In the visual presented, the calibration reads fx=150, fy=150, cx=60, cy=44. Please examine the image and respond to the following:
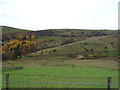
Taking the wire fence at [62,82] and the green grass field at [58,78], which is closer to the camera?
the wire fence at [62,82]

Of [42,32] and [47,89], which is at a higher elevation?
[42,32]

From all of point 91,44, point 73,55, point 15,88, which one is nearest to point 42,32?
point 91,44

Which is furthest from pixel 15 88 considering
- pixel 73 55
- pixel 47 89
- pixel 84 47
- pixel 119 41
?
pixel 119 41

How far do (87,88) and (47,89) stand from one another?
3.20 m

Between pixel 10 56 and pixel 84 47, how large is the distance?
36.3 metres

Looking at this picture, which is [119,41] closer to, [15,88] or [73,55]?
[73,55]

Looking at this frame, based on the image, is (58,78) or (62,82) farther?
(58,78)

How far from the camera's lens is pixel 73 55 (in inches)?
2456

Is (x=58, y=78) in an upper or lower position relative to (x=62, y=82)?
lower

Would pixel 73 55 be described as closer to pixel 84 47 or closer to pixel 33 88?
pixel 84 47

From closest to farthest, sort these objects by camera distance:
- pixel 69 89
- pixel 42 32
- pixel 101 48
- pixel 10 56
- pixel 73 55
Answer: pixel 69 89 < pixel 73 55 < pixel 10 56 < pixel 101 48 < pixel 42 32

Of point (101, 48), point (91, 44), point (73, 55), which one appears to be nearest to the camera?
point (73, 55)

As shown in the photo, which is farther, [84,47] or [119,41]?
[119,41]

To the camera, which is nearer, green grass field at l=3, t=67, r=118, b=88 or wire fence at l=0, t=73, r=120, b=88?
wire fence at l=0, t=73, r=120, b=88
